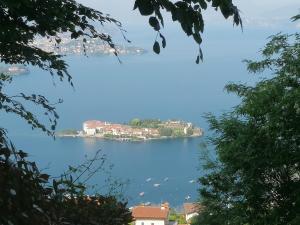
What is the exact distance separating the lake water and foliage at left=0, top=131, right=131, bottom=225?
0.26m

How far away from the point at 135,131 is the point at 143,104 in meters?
12.8

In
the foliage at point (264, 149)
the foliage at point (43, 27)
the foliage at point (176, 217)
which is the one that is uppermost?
the foliage at point (43, 27)

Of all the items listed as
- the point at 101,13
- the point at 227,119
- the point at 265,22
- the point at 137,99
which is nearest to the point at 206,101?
the point at 137,99

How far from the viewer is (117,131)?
16938 mm

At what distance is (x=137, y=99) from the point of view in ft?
113

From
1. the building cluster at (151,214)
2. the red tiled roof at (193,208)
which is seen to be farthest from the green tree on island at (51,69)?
the building cluster at (151,214)

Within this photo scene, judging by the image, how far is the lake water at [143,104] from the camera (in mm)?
13018

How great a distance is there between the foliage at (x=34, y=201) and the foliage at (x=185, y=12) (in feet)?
1.65

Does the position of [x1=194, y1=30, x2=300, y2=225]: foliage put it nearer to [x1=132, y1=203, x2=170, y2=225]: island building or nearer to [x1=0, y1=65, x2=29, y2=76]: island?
[x1=132, y1=203, x2=170, y2=225]: island building

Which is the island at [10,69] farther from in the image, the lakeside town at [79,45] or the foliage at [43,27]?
the foliage at [43,27]

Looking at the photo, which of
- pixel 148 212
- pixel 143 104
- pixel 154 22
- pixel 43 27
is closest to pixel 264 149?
pixel 148 212

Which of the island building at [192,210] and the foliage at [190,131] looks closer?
the island building at [192,210]

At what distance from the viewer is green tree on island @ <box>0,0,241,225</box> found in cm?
119

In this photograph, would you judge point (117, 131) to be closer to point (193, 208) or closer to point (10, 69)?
point (193, 208)
